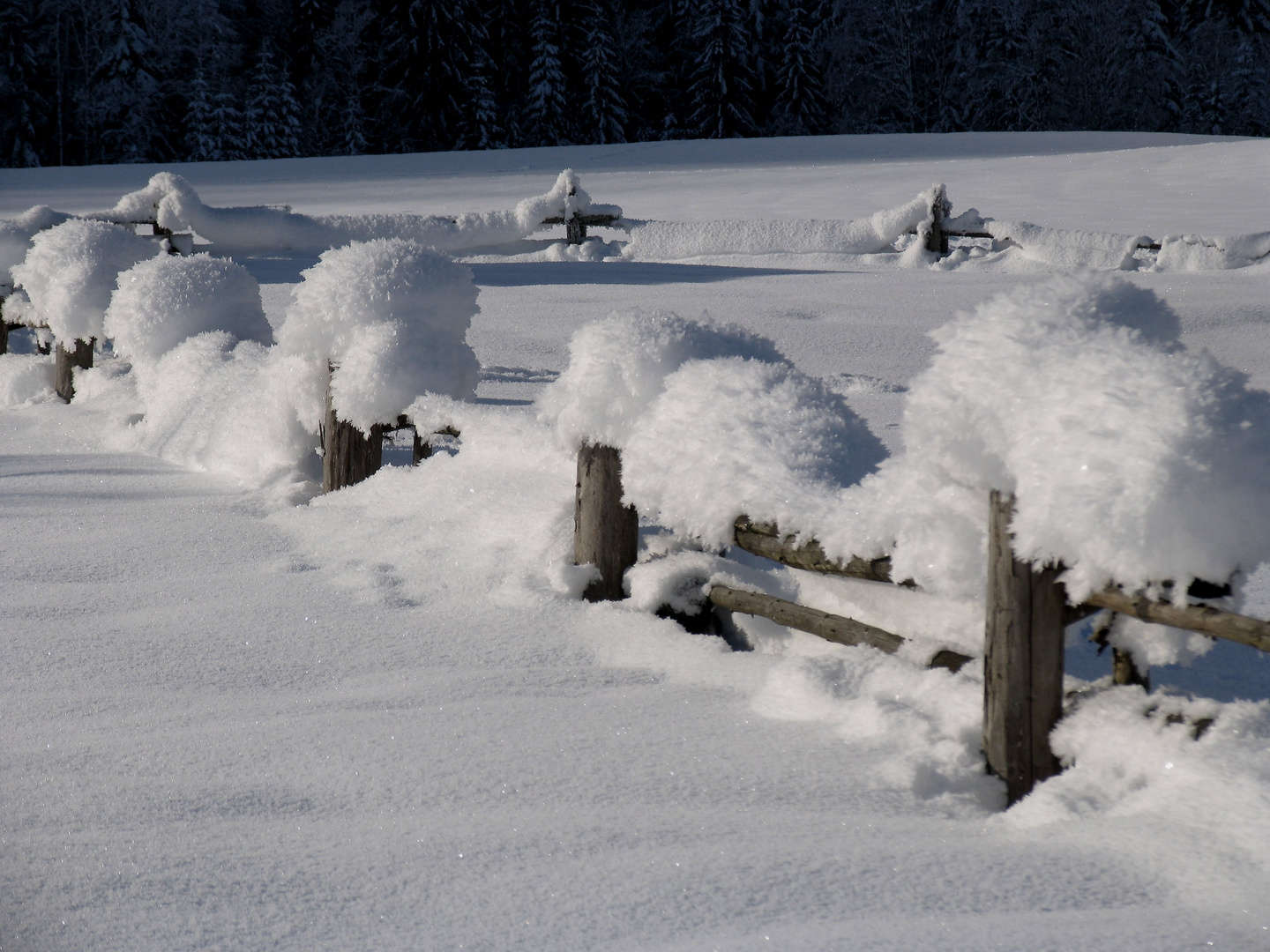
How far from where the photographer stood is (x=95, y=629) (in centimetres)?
320

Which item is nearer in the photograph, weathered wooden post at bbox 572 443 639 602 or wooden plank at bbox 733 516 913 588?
wooden plank at bbox 733 516 913 588

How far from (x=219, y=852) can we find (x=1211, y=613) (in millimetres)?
1773

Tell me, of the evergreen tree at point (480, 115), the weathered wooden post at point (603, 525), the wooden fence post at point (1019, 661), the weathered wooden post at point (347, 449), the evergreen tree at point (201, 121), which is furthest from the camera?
the evergreen tree at point (480, 115)

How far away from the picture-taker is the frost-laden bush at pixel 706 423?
2.79 meters

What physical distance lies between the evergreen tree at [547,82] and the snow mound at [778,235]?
2349 centimetres

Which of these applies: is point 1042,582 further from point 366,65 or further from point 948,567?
point 366,65

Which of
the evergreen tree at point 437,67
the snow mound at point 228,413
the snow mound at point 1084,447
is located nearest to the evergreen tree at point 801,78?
the evergreen tree at point 437,67

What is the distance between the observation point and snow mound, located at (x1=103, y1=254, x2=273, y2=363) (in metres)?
6.23

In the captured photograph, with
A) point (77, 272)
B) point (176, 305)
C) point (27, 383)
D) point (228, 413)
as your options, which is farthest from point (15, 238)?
point (228, 413)

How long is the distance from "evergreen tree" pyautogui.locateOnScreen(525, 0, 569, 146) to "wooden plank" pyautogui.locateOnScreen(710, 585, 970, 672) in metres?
33.4

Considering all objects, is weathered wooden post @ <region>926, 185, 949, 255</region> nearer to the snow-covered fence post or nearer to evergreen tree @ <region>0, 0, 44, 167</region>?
the snow-covered fence post

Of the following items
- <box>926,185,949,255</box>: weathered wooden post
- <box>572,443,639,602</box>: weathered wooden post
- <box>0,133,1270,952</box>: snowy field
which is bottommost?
<box>0,133,1270,952</box>: snowy field

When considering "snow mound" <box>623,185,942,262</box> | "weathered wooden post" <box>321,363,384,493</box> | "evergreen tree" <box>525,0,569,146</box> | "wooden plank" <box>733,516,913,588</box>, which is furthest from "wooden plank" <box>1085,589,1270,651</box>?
"evergreen tree" <box>525,0,569,146</box>

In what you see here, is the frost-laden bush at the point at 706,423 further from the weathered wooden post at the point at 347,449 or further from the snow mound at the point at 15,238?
the snow mound at the point at 15,238
